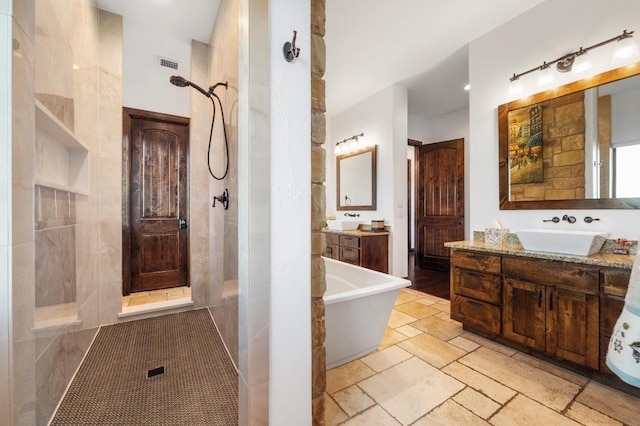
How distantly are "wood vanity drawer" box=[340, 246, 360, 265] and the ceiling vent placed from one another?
3.25 metres

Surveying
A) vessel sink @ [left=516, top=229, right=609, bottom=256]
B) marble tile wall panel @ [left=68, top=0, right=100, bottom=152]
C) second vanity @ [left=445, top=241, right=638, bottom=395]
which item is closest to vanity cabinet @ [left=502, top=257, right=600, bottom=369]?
second vanity @ [left=445, top=241, right=638, bottom=395]

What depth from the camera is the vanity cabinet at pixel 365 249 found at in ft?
12.0

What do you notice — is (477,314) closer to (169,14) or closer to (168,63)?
(169,14)

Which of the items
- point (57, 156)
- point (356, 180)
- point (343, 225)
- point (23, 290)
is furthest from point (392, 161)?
point (23, 290)

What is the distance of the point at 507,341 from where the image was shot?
6.73 ft

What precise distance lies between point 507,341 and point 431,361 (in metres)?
0.74

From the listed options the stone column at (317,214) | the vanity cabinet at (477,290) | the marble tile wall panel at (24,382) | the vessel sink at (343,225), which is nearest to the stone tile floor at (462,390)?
the vanity cabinet at (477,290)

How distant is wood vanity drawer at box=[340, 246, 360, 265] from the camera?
Answer: 369 cm

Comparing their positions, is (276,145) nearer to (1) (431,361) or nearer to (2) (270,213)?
(2) (270,213)

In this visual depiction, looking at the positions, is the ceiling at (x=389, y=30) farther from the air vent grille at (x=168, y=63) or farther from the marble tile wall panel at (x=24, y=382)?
the marble tile wall panel at (x=24, y=382)

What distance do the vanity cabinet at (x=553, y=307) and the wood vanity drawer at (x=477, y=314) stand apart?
0.23 ft

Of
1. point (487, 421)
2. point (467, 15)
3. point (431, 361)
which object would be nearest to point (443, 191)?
point (467, 15)

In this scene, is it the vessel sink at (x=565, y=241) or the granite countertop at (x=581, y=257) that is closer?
the granite countertop at (x=581, y=257)

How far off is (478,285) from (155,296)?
3.60 meters
